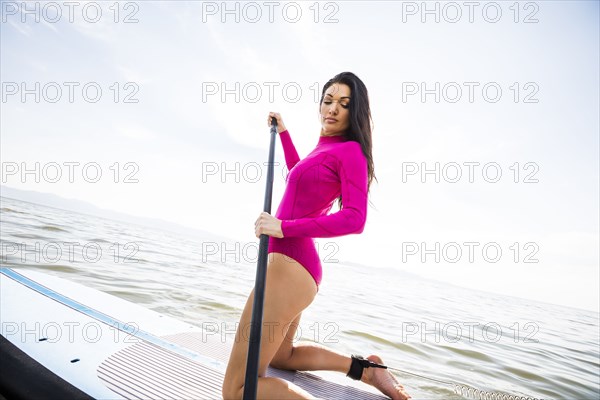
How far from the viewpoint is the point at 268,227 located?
Answer: 4.93ft

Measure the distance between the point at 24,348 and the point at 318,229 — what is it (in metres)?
2.31

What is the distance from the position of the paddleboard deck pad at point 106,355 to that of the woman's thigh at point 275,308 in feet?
1.42

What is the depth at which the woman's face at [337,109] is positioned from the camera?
1.89 meters

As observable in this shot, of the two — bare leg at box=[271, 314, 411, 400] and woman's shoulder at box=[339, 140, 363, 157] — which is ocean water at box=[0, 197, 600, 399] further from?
woman's shoulder at box=[339, 140, 363, 157]

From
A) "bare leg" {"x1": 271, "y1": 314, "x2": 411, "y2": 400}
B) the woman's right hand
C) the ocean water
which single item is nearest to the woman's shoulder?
the woman's right hand

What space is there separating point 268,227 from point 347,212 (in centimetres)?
41

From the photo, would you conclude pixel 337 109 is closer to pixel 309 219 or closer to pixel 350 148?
pixel 350 148

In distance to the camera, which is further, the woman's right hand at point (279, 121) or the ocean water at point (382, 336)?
the ocean water at point (382, 336)

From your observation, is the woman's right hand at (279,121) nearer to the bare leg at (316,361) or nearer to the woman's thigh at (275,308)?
the woman's thigh at (275,308)

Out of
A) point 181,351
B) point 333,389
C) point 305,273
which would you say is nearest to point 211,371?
point 181,351

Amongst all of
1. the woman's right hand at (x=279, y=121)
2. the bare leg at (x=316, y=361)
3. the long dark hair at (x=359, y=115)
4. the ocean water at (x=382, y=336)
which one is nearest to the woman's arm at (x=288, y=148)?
the woman's right hand at (x=279, y=121)

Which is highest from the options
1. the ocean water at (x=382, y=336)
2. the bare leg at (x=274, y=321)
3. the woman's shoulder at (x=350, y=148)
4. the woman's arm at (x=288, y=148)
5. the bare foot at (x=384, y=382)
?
the woman's arm at (x=288, y=148)

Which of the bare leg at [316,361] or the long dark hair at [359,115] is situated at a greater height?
the long dark hair at [359,115]

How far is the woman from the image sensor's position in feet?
5.00
